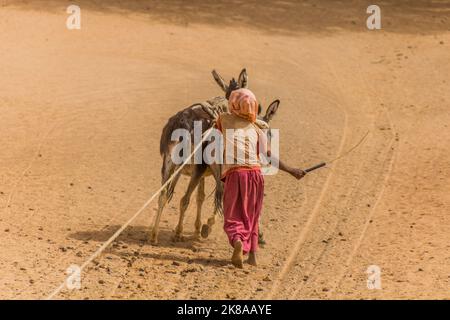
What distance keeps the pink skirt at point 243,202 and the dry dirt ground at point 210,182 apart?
463mm

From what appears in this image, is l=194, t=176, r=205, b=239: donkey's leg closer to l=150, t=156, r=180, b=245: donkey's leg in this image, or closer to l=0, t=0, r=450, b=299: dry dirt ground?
l=0, t=0, r=450, b=299: dry dirt ground

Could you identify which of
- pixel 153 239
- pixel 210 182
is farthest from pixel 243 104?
pixel 210 182

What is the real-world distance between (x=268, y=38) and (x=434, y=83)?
4207 millimetres

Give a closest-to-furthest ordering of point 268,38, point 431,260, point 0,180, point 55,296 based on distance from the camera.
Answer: point 55,296
point 431,260
point 0,180
point 268,38

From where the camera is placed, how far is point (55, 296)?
9906 millimetres

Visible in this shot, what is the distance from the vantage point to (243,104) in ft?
35.2

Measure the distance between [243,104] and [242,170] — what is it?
73 cm

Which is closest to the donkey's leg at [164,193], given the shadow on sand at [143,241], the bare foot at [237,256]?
the shadow on sand at [143,241]

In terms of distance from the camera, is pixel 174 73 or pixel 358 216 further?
pixel 174 73

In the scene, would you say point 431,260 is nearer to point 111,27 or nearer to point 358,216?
point 358,216

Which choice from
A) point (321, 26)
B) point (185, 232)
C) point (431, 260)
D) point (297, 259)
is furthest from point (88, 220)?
point (321, 26)
